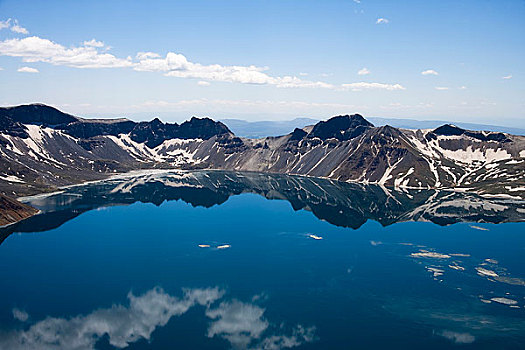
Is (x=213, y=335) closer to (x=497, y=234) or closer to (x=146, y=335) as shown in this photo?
(x=146, y=335)

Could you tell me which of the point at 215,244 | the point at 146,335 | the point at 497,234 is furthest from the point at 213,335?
the point at 497,234

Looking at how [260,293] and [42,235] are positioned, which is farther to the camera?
[42,235]

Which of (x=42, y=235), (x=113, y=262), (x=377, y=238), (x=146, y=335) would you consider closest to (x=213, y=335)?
(x=146, y=335)

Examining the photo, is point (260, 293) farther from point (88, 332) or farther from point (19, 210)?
point (19, 210)

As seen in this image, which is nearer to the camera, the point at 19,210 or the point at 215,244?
the point at 215,244

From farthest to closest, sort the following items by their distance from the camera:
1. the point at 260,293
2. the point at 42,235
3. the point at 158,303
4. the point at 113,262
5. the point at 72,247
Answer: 1. the point at 42,235
2. the point at 72,247
3. the point at 113,262
4. the point at 260,293
5. the point at 158,303

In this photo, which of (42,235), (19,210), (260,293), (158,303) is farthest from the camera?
(19,210)

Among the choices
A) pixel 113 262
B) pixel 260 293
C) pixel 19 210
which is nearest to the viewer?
pixel 260 293
